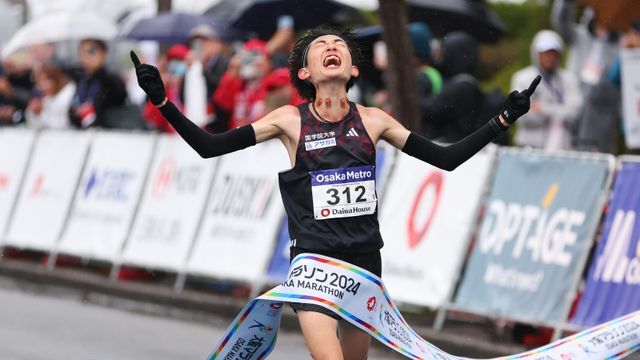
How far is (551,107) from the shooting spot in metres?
13.2

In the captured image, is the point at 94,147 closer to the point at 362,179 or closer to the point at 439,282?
the point at 439,282

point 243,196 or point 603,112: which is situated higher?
point 603,112

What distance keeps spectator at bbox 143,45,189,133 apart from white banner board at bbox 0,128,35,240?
152 centimetres

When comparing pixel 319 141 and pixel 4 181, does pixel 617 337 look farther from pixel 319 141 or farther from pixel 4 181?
→ pixel 4 181

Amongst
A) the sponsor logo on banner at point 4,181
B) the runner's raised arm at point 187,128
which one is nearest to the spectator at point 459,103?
the sponsor logo on banner at point 4,181

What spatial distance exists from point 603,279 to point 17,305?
5622 mm

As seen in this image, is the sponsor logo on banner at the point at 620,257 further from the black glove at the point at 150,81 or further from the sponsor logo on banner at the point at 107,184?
the sponsor logo on banner at the point at 107,184

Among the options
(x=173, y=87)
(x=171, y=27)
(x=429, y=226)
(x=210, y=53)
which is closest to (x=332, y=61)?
(x=429, y=226)

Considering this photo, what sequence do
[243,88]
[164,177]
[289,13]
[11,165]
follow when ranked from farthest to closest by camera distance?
[289,13] → [11,165] → [243,88] → [164,177]

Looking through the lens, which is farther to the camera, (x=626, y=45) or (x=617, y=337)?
(x=626, y=45)

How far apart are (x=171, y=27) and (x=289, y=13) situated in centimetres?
162

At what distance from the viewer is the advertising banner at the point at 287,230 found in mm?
12258

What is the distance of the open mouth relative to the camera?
6.41 metres

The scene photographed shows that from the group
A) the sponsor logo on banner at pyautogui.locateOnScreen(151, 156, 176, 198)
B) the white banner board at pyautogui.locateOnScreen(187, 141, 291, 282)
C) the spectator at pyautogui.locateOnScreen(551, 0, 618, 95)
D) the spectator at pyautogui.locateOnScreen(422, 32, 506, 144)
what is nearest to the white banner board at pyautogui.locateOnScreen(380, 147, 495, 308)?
the spectator at pyautogui.locateOnScreen(422, 32, 506, 144)
